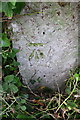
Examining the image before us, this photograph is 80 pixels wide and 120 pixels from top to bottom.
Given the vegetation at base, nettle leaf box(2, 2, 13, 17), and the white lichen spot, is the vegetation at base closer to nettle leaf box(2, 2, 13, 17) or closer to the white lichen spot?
the white lichen spot

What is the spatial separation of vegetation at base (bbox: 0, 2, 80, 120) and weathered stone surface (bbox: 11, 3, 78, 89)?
67 millimetres

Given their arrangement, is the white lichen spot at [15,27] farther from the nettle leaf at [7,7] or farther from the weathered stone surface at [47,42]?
the nettle leaf at [7,7]

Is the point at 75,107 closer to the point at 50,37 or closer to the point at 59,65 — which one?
the point at 59,65

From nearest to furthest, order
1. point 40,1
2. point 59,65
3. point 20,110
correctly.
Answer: point 40,1 < point 20,110 < point 59,65

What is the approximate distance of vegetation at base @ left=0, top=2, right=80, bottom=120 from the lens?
47.4 inches

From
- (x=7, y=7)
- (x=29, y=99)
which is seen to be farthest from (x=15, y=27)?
(x=29, y=99)

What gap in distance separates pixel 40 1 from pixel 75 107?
751 millimetres

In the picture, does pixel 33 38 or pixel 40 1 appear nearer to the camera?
pixel 40 1

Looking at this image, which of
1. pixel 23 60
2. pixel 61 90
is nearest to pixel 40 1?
pixel 23 60

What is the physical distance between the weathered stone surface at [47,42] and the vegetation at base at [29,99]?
0.22ft

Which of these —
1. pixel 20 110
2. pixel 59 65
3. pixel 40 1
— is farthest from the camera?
pixel 59 65

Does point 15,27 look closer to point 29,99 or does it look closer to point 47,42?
point 47,42

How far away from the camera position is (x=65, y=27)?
4.02 feet

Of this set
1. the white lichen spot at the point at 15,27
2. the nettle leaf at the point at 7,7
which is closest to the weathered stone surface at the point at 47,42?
the white lichen spot at the point at 15,27
